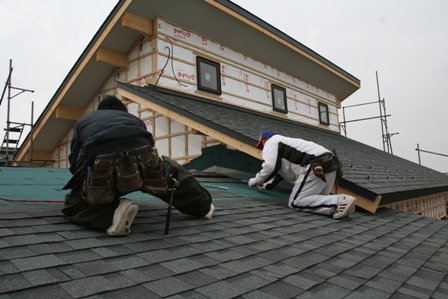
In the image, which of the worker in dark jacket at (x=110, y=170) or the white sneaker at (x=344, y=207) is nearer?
the worker in dark jacket at (x=110, y=170)

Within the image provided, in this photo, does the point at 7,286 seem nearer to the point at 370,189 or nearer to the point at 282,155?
the point at 282,155

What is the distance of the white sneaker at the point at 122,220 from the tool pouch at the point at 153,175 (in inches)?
9.4

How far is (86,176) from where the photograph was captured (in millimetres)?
A: 2523

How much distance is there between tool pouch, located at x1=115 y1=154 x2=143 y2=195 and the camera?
2434 millimetres

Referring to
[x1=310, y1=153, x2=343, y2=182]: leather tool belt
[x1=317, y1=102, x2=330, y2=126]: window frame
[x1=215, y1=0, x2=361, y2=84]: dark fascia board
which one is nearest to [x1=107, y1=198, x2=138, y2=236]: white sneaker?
[x1=310, y1=153, x2=343, y2=182]: leather tool belt

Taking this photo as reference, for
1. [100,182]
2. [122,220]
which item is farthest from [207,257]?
[100,182]

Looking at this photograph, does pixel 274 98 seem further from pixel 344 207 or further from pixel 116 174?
pixel 116 174

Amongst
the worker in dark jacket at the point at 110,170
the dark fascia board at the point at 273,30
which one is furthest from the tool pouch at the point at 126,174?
the dark fascia board at the point at 273,30

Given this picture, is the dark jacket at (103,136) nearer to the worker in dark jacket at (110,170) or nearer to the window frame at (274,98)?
the worker in dark jacket at (110,170)

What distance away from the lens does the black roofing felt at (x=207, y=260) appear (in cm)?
161

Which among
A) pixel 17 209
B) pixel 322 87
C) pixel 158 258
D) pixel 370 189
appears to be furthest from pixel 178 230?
pixel 322 87

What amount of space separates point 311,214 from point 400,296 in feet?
7.94

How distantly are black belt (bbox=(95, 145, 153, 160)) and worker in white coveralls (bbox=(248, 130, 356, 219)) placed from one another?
2.36 m

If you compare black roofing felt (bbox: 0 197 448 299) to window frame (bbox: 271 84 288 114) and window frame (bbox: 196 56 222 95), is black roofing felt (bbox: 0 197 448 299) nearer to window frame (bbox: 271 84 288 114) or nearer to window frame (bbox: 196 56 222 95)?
window frame (bbox: 196 56 222 95)
